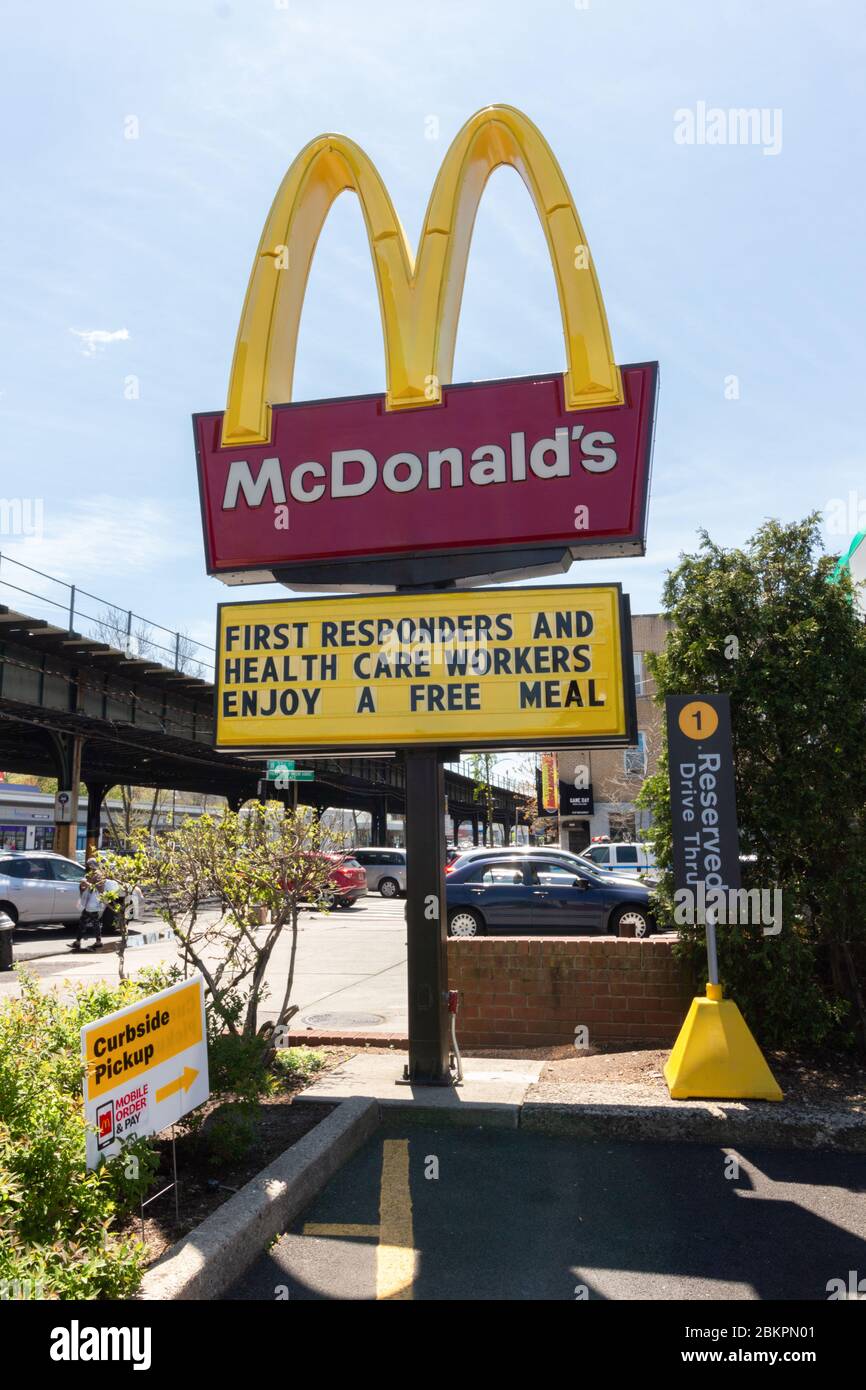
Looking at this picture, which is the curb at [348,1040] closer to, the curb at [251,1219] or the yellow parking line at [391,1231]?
the curb at [251,1219]

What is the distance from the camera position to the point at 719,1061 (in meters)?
6.44

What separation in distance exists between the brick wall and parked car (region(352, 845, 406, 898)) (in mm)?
25786

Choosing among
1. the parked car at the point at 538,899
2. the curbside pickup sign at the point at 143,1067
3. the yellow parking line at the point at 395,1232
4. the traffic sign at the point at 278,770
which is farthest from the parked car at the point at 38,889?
the curbside pickup sign at the point at 143,1067

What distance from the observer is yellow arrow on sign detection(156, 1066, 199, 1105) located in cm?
454

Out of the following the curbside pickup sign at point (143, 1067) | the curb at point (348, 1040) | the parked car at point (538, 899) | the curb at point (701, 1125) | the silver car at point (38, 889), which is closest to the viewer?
the curbside pickup sign at point (143, 1067)

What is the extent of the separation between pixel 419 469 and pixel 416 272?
185cm

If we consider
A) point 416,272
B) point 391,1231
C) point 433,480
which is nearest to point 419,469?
point 433,480

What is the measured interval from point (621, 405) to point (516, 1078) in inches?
213

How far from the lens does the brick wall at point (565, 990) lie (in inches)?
322

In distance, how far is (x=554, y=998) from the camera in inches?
334

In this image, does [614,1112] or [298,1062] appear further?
[298,1062]

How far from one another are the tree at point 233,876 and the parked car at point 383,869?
27510mm

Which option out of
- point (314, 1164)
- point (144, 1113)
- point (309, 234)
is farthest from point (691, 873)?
point (309, 234)

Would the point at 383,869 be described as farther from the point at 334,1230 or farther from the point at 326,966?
the point at 334,1230
